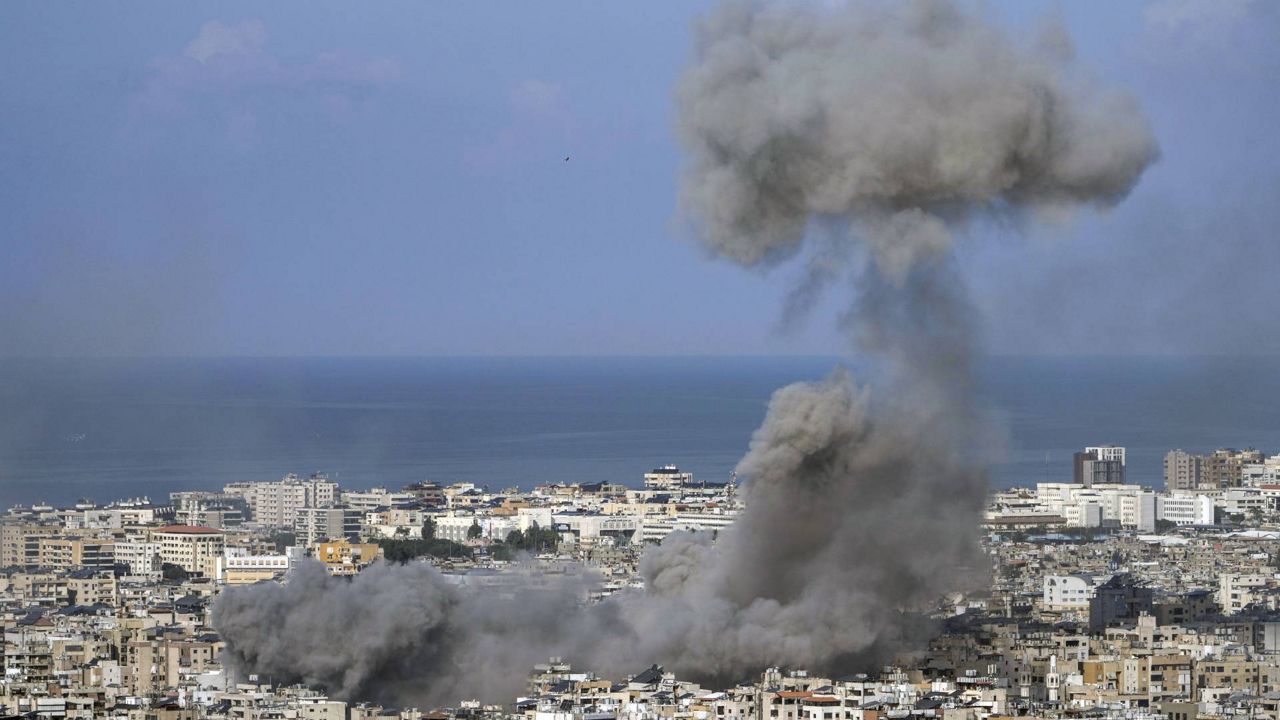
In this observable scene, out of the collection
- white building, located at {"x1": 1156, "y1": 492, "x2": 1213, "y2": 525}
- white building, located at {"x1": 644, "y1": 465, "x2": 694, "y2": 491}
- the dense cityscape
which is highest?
white building, located at {"x1": 644, "y1": 465, "x2": 694, "y2": 491}

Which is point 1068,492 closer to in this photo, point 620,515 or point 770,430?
point 620,515

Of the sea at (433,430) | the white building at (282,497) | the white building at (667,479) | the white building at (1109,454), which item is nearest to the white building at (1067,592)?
the sea at (433,430)

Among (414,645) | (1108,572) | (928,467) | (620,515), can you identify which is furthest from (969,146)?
(620,515)

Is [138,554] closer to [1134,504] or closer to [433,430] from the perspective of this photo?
[1134,504]

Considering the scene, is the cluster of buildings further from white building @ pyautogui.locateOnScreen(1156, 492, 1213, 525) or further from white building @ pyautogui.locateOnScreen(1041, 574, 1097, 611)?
white building @ pyautogui.locateOnScreen(1041, 574, 1097, 611)

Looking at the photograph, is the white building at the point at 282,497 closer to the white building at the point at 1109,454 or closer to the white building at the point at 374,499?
the white building at the point at 374,499

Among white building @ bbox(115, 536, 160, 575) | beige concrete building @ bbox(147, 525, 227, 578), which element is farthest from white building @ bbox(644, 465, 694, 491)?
white building @ bbox(115, 536, 160, 575)
